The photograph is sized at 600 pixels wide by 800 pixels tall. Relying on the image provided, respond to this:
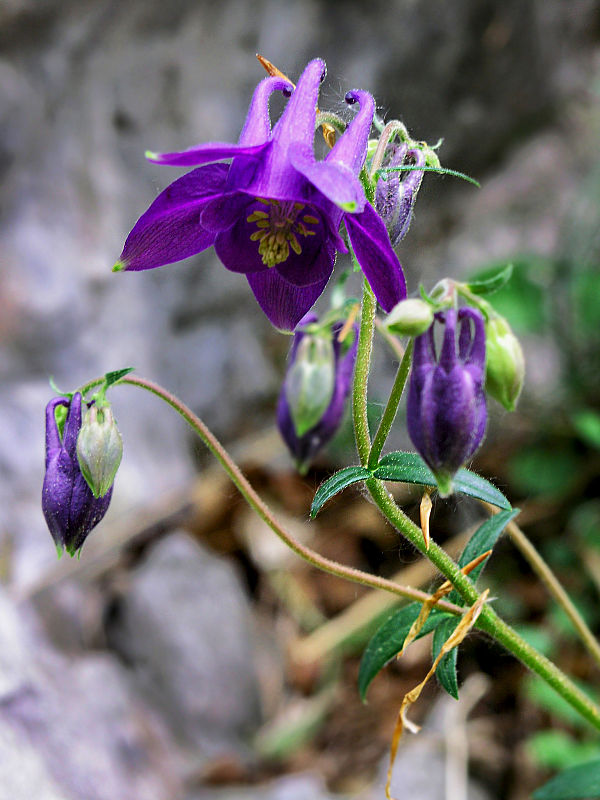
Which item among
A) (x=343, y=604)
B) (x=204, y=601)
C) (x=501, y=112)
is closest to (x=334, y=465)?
(x=343, y=604)

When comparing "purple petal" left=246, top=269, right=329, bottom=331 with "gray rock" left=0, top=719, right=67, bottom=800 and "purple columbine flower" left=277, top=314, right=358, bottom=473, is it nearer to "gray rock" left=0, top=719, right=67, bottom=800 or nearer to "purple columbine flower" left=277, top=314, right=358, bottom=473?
"purple columbine flower" left=277, top=314, right=358, bottom=473

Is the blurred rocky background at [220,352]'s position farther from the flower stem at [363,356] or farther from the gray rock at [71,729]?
the flower stem at [363,356]

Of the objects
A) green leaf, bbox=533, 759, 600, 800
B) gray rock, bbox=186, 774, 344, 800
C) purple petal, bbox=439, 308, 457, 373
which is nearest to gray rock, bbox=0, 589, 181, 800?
gray rock, bbox=186, 774, 344, 800

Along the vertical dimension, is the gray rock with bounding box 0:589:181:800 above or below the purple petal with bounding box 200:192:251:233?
below

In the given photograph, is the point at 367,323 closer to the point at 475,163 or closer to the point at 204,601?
the point at 204,601

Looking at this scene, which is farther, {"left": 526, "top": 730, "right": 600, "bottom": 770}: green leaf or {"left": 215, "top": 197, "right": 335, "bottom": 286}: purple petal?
{"left": 526, "top": 730, "right": 600, "bottom": 770}: green leaf
